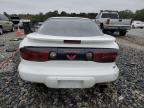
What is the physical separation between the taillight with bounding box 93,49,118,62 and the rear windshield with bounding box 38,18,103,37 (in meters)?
0.67

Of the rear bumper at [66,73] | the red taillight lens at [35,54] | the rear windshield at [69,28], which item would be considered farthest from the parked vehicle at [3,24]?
the rear bumper at [66,73]

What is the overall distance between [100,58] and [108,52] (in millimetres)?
176

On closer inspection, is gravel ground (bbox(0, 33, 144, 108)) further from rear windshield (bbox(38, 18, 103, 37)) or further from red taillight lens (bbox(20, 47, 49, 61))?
rear windshield (bbox(38, 18, 103, 37))

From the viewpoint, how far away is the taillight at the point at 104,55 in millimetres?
4285

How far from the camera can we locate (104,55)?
4.32 meters

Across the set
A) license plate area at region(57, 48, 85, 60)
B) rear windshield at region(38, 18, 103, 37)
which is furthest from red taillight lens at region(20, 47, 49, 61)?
Answer: rear windshield at region(38, 18, 103, 37)

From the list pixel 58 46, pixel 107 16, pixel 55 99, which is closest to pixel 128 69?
pixel 55 99

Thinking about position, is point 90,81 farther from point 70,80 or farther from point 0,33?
point 0,33

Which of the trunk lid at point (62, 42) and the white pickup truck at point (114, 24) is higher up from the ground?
the trunk lid at point (62, 42)

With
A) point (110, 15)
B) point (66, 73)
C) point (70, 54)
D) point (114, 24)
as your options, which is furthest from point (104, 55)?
point (110, 15)

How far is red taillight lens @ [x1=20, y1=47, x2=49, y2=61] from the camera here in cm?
423

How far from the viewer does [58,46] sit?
4.23 m

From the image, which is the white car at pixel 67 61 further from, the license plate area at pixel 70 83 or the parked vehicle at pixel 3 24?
the parked vehicle at pixel 3 24

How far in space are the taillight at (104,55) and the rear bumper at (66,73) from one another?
0.29 feet
